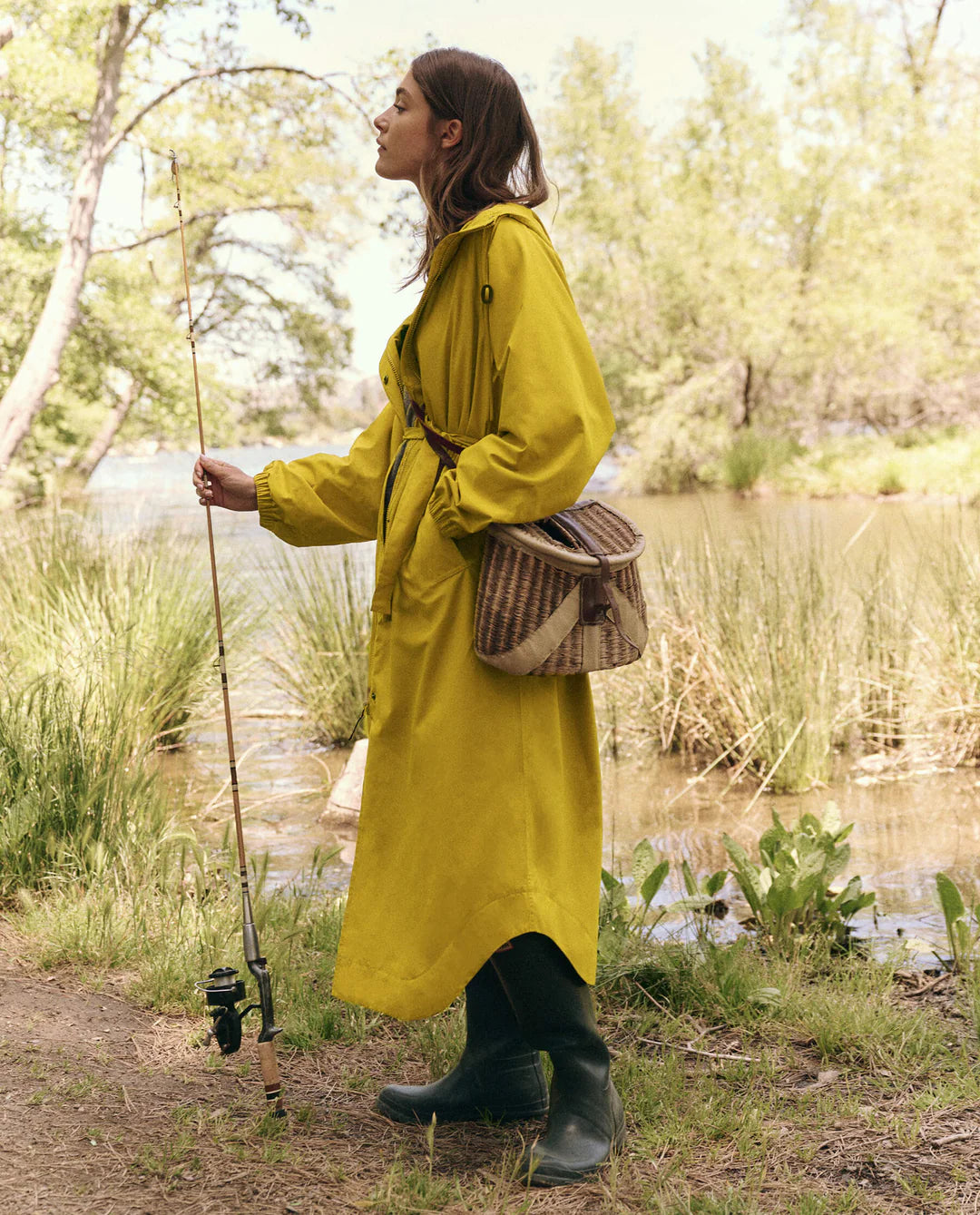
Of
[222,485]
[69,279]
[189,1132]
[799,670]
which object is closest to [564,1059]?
[189,1132]

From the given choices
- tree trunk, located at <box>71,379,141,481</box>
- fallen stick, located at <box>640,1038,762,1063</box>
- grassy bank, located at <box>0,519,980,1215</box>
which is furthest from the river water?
tree trunk, located at <box>71,379,141,481</box>

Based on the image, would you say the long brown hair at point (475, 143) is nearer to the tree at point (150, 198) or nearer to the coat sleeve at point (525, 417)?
the coat sleeve at point (525, 417)

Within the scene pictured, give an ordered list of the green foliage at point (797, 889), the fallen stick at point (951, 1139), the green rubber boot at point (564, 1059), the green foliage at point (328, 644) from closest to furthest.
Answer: the green rubber boot at point (564, 1059) < the fallen stick at point (951, 1139) < the green foliage at point (797, 889) < the green foliage at point (328, 644)

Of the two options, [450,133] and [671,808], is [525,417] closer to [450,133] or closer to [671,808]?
[450,133]

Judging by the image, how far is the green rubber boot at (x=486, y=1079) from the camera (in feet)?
7.07

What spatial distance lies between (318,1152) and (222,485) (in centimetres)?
119

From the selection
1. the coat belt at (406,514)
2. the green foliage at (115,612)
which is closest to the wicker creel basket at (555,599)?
the coat belt at (406,514)

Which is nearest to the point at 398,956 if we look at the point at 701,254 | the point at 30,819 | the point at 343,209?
the point at 30,819

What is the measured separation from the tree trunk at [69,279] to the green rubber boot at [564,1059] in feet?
28.2

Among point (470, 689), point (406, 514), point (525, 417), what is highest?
point (525, 417)

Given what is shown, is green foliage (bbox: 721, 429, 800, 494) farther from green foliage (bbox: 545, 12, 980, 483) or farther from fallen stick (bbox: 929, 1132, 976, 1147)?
fallen stick (bbox: 929, 1132, 976, 1147)

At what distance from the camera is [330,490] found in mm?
2084

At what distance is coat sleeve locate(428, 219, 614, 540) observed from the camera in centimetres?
172

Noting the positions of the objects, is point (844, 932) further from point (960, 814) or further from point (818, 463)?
point (818, 463)
